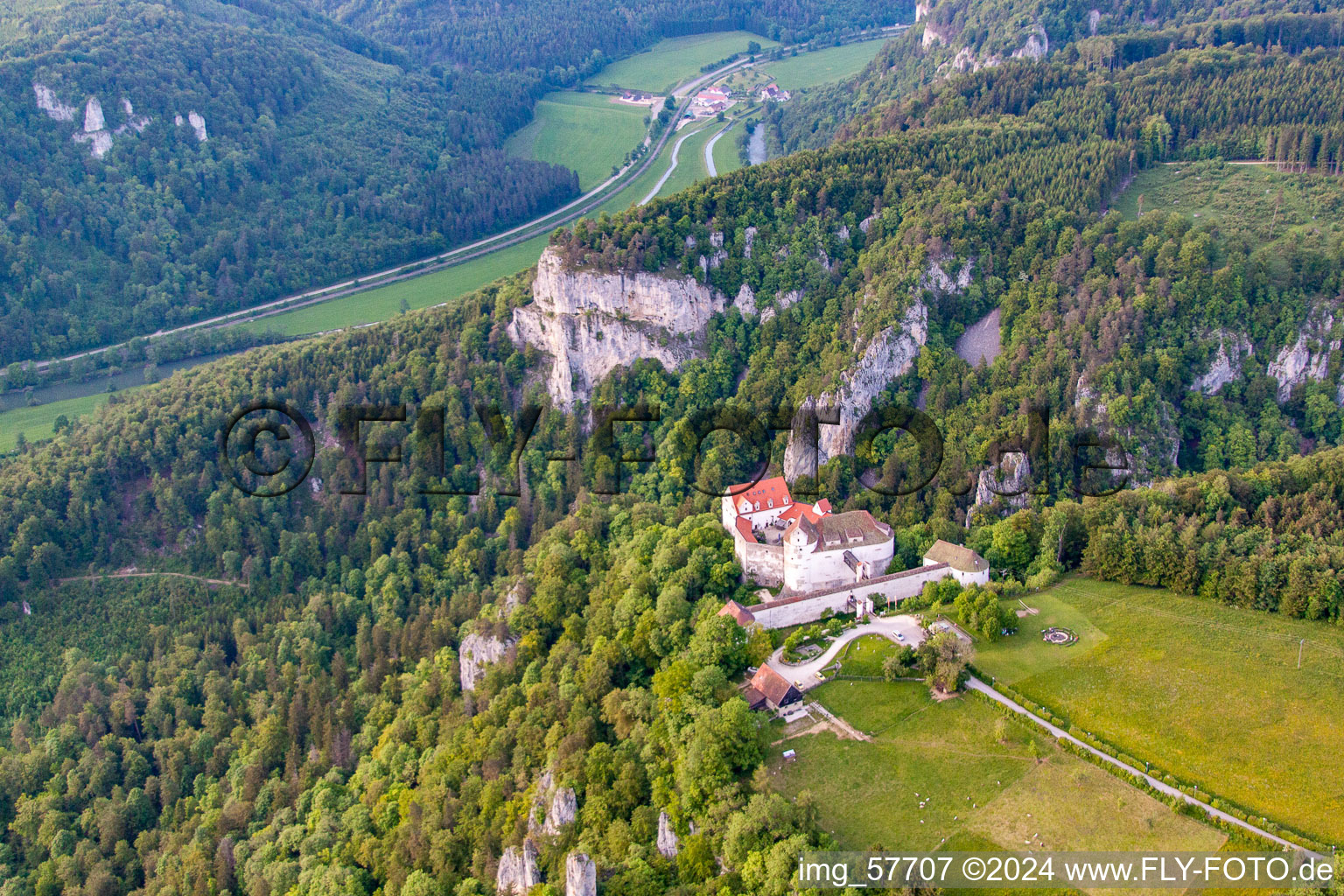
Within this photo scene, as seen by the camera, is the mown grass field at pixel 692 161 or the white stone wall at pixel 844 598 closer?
the white stone wall at pixel 844 598

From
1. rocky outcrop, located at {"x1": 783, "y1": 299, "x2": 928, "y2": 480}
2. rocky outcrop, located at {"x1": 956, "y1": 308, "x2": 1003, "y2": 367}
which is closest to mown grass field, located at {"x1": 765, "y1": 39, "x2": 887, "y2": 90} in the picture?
rocky outcrop, located at {"x1": 956, "y1": 308, "x2": 1003, "y2": 367}

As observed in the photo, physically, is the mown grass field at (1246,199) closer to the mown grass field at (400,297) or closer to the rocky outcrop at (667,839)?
the rocky outcrop at (667,839)

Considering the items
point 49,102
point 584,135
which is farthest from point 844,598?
point 584,135

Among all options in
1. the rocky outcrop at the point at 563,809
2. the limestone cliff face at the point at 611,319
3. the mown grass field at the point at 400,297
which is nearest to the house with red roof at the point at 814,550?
the rocky outcrop at the point at 563,809

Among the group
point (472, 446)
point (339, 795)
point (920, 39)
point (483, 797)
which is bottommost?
point (339, 795)

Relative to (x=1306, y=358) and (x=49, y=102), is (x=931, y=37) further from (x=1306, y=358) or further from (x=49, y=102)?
(x=49, y=102)

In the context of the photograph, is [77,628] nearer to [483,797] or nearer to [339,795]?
[339,795]

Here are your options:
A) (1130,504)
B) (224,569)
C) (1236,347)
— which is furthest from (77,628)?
(1236,347)
